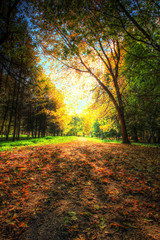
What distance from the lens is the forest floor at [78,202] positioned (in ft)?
5.85

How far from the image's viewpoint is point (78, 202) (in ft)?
8.21

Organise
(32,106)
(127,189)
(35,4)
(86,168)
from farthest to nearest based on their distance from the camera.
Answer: (32,106)
(35,4)
(86,168)
(127,189)

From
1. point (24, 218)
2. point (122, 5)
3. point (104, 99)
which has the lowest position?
point (24, 218)

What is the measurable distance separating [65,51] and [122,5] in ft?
9.77

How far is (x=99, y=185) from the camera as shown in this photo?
10.7ft

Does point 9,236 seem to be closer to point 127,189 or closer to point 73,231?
point 73,231

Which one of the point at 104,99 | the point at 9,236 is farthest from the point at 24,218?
the point at 104,99

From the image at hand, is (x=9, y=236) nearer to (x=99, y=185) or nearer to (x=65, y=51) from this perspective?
(x=99, y=185)

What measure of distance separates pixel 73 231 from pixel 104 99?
1150cm

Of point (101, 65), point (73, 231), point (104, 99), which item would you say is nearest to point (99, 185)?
point (73, 231)

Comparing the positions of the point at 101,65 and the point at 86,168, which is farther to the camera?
the point at 101,65

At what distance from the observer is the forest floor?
5.85 ft

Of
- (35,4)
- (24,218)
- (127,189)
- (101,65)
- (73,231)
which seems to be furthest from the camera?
(101,65)

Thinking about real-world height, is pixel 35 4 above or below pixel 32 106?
above
